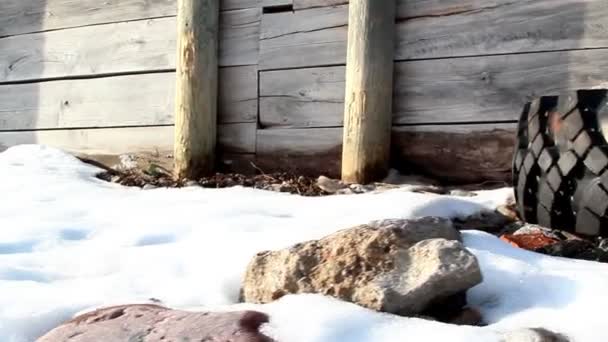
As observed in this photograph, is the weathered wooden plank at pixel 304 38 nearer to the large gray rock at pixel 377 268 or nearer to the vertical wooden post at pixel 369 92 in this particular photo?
the vertical wooden post at pixel 369 92

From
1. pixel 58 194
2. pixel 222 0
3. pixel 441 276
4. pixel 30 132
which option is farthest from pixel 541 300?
pixel 30 132

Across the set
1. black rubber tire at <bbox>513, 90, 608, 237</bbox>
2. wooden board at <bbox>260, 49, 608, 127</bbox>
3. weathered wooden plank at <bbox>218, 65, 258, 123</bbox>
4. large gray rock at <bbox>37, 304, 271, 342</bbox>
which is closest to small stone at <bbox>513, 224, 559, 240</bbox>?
black rubber tire at <bbox>513, 90, 608, 237</bbox>

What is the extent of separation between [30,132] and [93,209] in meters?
2.00

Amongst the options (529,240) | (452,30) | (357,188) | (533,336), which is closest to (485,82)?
(452,30)

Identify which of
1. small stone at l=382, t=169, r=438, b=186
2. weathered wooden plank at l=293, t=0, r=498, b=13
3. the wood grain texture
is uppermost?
weathered wooden plank at l=293, t=0, r=498, b=13

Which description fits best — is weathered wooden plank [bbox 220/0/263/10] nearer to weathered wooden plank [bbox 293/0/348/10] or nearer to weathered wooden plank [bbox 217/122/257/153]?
weathered wooden plank [bbox 293/0/348/10]

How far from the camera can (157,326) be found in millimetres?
1694

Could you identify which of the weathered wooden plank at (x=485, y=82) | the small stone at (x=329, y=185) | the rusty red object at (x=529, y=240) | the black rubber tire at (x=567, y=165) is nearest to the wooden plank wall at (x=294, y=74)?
the weathered wooden plank at (x=485, y=82)

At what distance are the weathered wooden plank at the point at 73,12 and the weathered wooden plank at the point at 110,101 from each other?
1.23ft

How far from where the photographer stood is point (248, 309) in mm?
1769

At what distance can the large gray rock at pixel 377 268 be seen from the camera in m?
1.73

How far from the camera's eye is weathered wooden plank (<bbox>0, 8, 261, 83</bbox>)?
4156mm

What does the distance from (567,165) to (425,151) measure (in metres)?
1.21

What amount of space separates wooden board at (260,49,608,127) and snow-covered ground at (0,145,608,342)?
0.51 m
